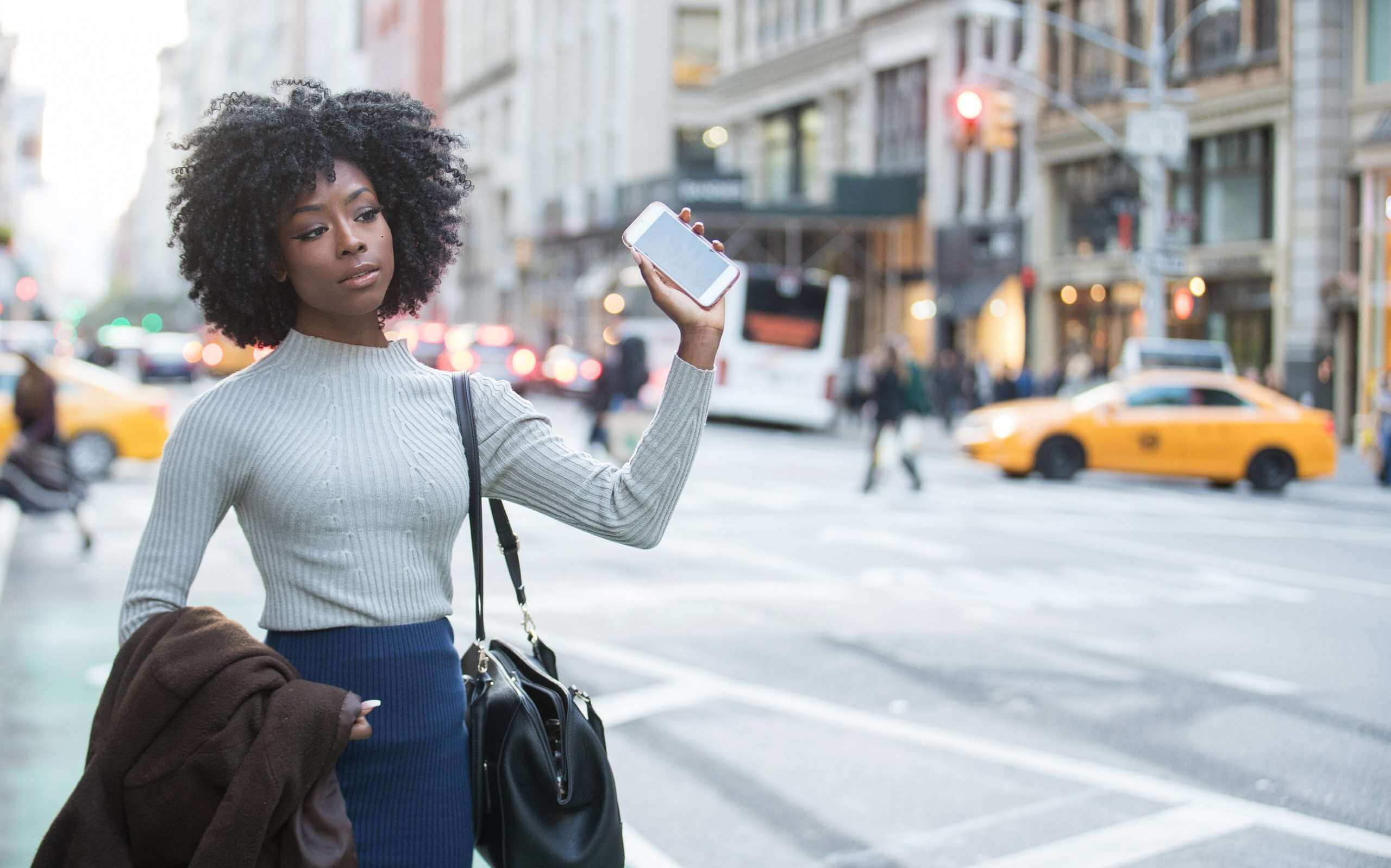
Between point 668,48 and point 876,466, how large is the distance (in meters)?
47.9

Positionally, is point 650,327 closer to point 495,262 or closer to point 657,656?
point 657,656

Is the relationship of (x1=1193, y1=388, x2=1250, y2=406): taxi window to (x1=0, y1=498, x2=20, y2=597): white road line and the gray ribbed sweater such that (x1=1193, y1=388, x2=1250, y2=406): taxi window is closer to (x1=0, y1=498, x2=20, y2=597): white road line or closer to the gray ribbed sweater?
(x1=0, y1=498, x2=20, y2=597): white road line

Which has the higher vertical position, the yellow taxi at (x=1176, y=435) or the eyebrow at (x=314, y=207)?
the eyebrow at (x=314, y=207)

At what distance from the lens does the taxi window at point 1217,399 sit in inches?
867

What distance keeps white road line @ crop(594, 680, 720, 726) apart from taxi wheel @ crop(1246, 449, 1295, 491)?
15.1 metres

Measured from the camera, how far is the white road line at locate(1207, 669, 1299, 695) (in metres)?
8.51

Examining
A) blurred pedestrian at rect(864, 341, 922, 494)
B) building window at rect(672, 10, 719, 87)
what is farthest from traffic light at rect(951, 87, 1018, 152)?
building window at rect(672, 10, 719, 87)

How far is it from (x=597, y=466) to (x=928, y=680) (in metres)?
5.99

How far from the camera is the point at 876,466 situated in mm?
19672

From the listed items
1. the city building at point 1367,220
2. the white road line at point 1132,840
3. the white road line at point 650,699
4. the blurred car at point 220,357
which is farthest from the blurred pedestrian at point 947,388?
the white road line at point 1132,840

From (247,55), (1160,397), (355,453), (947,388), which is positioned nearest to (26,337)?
(947,388)

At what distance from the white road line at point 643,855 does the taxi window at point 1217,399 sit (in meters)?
17.6

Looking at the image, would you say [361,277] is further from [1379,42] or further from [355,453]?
[1379,42]

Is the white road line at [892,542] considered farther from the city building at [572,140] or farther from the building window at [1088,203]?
the city building at [572,140]
